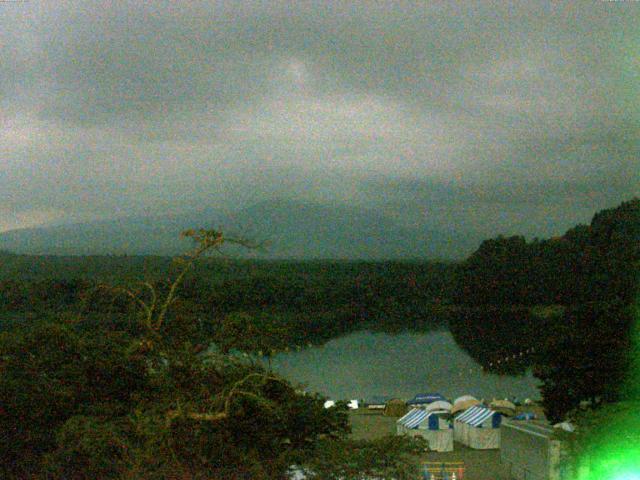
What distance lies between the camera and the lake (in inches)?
979

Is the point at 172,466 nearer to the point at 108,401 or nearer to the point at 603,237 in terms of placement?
the point at 108,401

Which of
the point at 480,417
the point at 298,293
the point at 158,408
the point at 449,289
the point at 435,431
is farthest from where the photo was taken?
the point at 449,289

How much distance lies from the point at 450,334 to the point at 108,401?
39022 mm

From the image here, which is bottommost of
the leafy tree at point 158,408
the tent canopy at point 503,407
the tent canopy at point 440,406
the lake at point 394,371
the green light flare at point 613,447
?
the lake at point 394,371

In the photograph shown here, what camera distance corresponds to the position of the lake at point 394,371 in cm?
2488

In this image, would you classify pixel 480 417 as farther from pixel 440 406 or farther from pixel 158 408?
pixel 158 408

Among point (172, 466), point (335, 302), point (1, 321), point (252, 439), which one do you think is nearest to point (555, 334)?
point (252, 439)

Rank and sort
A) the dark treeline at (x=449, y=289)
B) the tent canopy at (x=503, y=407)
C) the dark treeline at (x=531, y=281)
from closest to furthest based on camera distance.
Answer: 1. the tent canopy at (x=503, y=407)
2. the dark treeline at (x=449, y=289)
3. the dark treeline at (x=531, y=281)

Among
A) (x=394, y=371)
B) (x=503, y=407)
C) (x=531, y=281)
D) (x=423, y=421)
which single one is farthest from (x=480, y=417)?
(x=531, y=281)

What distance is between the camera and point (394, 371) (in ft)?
99.3

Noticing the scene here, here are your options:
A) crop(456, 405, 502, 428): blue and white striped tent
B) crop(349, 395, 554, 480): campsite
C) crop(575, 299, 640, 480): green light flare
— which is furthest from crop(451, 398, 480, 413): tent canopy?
crop(575, 299, 640, 480): green light flare

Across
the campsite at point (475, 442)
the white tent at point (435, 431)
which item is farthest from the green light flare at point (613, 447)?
the white tent at point (435, 431)

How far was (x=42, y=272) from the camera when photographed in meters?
44.3

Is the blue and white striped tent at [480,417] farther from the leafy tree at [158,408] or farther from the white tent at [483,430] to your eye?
the leafy tree at [158,408]
